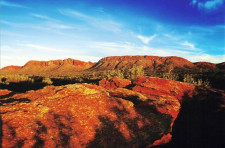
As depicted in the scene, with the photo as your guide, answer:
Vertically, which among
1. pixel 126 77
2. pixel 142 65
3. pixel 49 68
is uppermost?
pixel 142 65

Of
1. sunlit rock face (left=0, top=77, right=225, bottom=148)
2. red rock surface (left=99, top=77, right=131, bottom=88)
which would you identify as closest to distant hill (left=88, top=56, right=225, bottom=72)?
red rock surface (left=99, top=77, right=131, bottom=88)

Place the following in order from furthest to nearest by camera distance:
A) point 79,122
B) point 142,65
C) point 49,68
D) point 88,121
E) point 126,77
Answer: point 49,68, point 142,65, point 126,77, point 88,121, point 79,122

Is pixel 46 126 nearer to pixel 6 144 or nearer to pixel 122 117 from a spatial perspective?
pixel 6 144

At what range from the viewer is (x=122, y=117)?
964 cm

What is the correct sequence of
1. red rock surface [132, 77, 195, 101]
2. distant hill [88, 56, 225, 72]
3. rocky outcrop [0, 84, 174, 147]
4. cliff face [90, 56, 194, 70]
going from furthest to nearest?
cliff face [90, 56, 194, 70]
distant hill [88, 56, 225, 72]
red rock surface [132, 77, 195, 101]
rocky outcrop [0, 84, 174, 147]

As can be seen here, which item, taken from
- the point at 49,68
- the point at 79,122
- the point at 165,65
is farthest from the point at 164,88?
the point at 49,68

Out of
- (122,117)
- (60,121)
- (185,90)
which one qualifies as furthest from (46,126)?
(185,90)

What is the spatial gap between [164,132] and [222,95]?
10.3m

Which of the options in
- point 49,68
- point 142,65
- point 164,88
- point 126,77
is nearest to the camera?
point 164,88

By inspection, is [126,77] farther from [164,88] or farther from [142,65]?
[142,65]

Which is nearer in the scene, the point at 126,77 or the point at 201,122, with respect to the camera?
the point at 201,122

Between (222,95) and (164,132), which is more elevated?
(222,95)

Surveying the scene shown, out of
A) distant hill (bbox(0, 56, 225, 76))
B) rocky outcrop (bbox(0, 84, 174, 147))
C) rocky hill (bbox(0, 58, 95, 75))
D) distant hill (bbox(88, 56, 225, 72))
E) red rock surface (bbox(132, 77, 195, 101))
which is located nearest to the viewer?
rocky outcrop (bbox(0, 84, 174, 147))

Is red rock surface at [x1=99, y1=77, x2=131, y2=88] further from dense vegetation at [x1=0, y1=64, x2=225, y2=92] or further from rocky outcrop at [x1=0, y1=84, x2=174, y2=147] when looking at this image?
rocky outcrop at [x1=0, y1=84, x2=174, y2=147]
